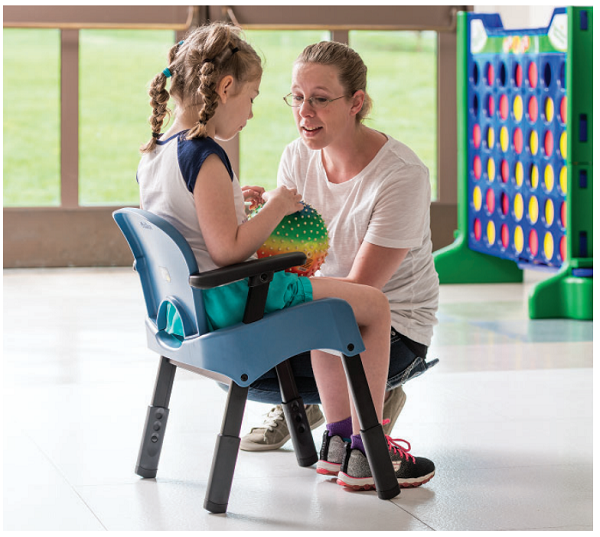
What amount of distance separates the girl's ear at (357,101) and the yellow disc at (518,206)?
301cm

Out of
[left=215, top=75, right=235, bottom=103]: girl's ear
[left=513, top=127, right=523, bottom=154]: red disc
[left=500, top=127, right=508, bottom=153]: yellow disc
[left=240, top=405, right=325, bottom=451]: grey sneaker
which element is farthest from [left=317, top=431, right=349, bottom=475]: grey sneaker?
[left=500, top=127, right=508, bottom=153]: yellow disc

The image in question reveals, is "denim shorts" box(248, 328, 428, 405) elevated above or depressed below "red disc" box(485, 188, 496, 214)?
below

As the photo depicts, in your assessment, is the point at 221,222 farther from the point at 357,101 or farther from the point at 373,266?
the point at 357,101

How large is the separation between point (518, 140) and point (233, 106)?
11.3ft

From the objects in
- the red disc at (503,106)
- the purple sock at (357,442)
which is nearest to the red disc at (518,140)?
the red disc at (503,106)

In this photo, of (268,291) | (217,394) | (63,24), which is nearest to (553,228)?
(217,394)

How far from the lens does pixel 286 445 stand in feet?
8.27

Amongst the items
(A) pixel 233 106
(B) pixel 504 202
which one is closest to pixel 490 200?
(B) pixel 504 202

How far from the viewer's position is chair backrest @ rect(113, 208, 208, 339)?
1892 millimetres

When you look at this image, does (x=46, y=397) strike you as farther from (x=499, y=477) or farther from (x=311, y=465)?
(x=499, y=477)

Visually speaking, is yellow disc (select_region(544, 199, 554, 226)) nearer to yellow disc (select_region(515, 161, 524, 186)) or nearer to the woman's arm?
yellow disc (select_region(515, 161, 524, 186))

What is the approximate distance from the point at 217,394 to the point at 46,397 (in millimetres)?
525

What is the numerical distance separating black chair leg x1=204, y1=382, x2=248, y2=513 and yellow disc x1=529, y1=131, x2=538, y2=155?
134 inches

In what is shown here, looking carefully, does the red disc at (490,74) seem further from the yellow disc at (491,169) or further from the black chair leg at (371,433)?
the black chair leg at (371,433)
